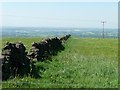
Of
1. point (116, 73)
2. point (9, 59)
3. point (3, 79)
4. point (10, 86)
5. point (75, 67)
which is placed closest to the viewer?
point (10, 86)

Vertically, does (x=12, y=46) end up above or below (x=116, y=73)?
above

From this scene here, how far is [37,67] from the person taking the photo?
24.3 m

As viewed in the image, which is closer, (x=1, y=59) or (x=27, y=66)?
(x=1, y=59)

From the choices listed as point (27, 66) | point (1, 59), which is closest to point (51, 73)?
point (27, 66)

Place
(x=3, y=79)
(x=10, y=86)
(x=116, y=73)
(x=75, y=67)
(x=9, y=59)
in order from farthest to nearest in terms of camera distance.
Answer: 1. (x=75, y=67)
2. (x=116, y=73)
3. (x=9, y=59)
4. (x=3, y=79)
5. (x=10, y=86)

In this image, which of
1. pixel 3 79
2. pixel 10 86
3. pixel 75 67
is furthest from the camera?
pixel 75 67

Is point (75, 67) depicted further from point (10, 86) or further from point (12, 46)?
point (10, 86)

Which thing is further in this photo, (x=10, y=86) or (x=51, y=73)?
(x=51, y=73)

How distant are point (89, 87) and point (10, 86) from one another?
3532mm

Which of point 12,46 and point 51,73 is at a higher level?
point 12,46

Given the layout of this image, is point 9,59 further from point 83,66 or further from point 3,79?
point 83,66

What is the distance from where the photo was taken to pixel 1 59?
20.4 meters

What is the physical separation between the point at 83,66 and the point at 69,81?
21.6ft

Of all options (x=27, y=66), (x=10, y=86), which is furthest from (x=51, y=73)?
(x=10, y=86)
